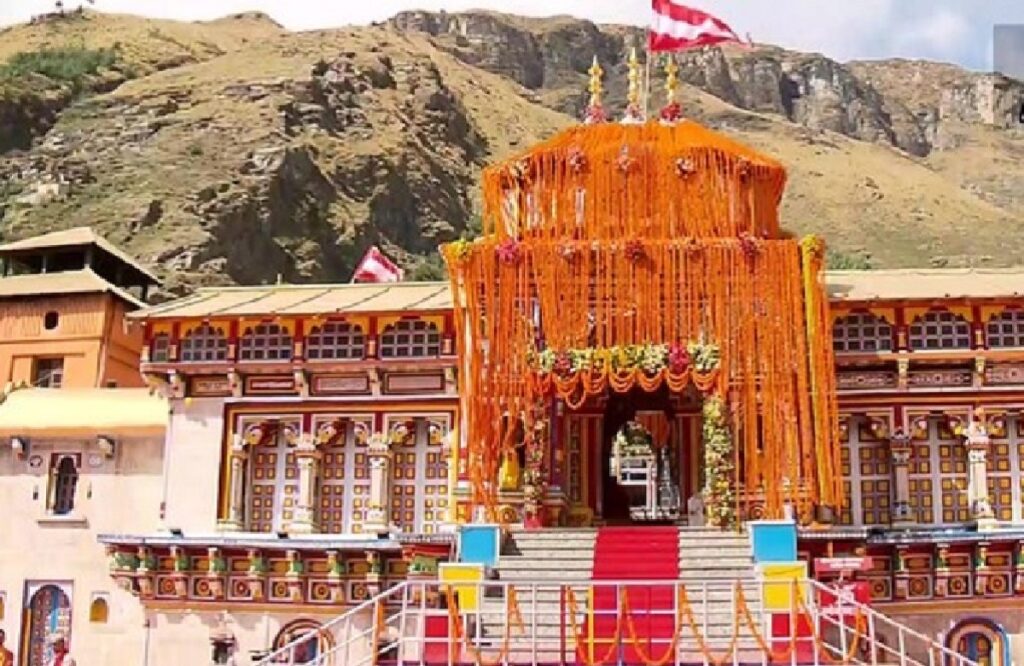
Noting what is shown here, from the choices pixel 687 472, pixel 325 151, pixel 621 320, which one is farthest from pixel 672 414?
pixel 325 151

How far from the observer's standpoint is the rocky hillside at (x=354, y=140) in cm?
6944

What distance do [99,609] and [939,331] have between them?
16.6m

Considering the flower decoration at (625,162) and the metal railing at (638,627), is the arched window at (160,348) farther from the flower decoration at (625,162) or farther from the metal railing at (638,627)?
the flower decoration at (625,162)

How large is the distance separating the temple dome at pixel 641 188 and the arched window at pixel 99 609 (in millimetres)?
10755

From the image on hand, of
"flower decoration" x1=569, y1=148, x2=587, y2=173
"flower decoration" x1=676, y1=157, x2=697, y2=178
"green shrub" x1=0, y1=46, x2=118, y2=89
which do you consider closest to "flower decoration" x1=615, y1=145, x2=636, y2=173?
"flower decoration" x1=569, y1=148, x2=587, y2=173

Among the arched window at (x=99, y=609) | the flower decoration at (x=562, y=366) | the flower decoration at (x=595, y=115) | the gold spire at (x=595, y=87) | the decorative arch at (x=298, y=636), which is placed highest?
the gold spire at (x=595, y=87)

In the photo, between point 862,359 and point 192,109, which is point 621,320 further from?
point 192,109

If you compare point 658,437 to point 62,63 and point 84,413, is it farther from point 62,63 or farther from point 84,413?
point 62,63

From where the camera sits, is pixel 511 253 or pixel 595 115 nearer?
pixel 511 253

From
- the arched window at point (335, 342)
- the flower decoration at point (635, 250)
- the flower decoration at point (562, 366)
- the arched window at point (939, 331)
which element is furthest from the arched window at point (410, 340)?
the arched window at point (939, 331)

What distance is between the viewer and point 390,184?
82.8 m

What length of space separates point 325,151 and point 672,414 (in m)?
60.2

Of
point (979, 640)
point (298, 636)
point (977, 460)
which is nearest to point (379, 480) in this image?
point (298, 636)

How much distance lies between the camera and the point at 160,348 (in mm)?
25125
